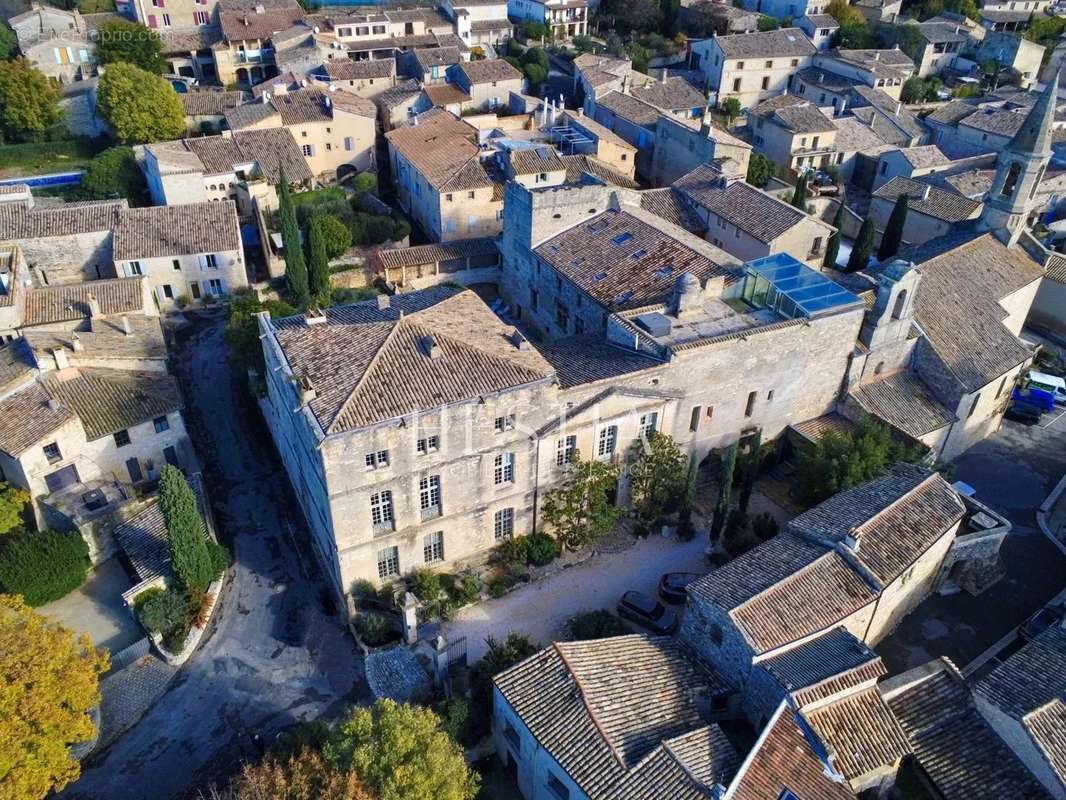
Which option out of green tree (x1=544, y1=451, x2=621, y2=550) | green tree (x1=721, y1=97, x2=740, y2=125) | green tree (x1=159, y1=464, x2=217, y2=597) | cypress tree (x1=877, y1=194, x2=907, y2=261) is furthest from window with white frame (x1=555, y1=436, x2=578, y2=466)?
green tree (x1=721, y1=97, x2=740, y2=125)

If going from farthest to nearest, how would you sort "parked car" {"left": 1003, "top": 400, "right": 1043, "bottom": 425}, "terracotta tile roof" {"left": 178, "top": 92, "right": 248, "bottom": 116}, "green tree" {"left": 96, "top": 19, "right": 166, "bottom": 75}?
"green tree" {"left": 96, "top": 19, "right": 166, "bottom": 75} → "terracotta tile roof" {"left": 178, "top": 92, "right": 248, "bottom": 116} → "parked car" {"left": 1003, "top": 400, "right": 1043, "bottom": 425}

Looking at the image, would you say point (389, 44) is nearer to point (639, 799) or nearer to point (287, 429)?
point (287, 429)

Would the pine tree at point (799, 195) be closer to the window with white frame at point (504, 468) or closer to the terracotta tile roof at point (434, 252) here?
the terracotta tile roof at point (434, 252)

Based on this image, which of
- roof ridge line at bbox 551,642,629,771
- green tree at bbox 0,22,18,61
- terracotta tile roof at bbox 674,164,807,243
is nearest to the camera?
roof ridge line at bbox 551,642,629,771

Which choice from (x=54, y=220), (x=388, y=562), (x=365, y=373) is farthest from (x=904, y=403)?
(x=54, y=220)

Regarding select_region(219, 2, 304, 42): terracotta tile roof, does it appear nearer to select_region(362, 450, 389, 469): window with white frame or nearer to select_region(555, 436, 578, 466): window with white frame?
select_region(555, 436, 578, 466): window with white frame

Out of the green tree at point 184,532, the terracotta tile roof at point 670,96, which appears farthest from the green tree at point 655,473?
the terracotta tile roof at point 670,96

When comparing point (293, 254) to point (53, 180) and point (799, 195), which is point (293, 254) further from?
point (799, 195)
